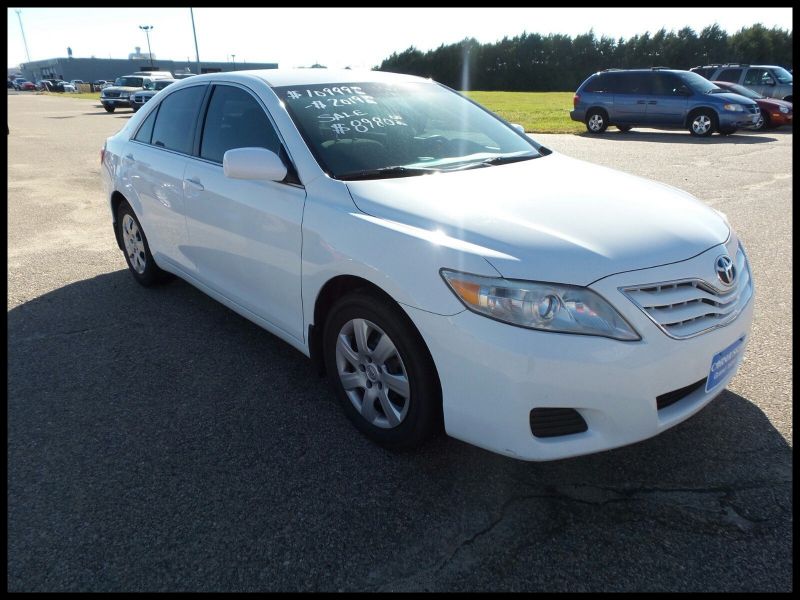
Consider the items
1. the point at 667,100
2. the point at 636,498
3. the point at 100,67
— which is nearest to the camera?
the point at 636,498

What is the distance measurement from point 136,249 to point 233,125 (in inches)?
74.7

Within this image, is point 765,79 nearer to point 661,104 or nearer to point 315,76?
point 661,104

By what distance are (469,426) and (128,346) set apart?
2656mm

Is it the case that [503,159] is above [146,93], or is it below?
above

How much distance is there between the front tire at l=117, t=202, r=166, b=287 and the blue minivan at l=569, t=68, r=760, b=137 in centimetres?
1549

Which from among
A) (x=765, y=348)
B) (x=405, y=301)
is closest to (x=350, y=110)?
(x=405, y=301)

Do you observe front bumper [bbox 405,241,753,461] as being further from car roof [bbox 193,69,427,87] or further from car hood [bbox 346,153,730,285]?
car roof [bbox 193,69,427,87]

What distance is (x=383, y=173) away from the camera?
9.82ft

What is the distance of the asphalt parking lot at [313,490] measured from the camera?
215 centimetres

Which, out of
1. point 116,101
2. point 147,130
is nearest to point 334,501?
point 147,130

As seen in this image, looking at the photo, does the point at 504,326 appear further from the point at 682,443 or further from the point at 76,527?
the point at 76,527

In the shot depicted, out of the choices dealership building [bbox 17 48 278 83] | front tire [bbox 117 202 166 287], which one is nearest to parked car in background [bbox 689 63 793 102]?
front tire [bbox 117 202 166 287]

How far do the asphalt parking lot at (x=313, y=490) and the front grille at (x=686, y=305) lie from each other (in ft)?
2.30

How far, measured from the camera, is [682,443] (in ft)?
9.12
